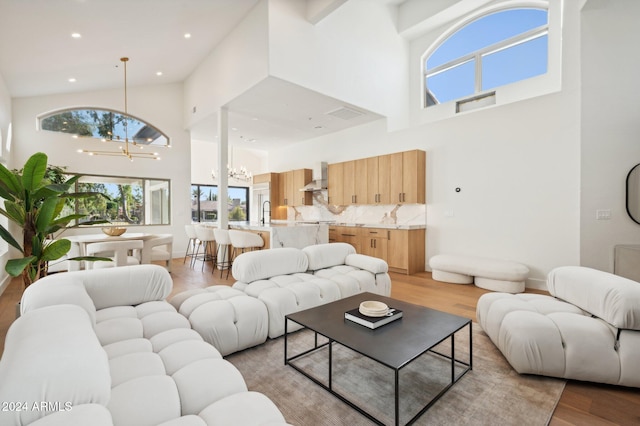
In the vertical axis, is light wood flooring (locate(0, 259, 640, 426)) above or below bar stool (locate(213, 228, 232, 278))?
below

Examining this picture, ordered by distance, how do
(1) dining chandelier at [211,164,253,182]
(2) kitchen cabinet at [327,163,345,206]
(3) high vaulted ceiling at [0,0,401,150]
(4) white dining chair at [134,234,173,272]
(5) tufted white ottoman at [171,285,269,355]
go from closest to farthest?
(5) tufted white ottoman at [171,285,269,355] < (3) high vaulted ceiling at [0,0,401,150] < (4) white dining chair at [134,234,173,272] < (2) kitchen cabinet at [327,163,345,206] < (1) dining chandelier at [211,164,253,182]

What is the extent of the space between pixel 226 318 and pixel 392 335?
1.27 m

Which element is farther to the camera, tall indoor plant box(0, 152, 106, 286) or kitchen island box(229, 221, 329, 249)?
kitchen island box(229, 221, 329, 249)

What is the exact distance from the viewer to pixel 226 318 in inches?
89.7

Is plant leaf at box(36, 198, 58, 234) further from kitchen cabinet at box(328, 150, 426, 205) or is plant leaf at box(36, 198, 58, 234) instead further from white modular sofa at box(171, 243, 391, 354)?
kitchen cabinet at box(328, 150, 426, 205)

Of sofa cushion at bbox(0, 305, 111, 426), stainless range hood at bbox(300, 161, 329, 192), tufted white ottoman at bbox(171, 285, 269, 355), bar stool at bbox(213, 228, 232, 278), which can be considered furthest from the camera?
stainless range hood at bbox(300, 161, 329, 192)

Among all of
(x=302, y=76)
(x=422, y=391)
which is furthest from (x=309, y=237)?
(x=422, y=391)

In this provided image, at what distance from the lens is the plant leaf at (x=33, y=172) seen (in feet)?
6.36

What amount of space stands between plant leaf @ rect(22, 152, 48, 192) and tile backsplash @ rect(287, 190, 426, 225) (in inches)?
217

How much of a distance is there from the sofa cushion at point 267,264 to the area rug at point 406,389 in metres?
0.78

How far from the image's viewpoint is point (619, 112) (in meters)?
3.55

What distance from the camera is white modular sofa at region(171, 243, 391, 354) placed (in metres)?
2.29

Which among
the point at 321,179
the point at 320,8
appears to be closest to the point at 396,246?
the point at 321,179

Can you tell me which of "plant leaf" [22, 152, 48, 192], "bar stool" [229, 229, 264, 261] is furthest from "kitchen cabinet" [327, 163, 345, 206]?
"plant leaf" [22, 152, 48, 192]
